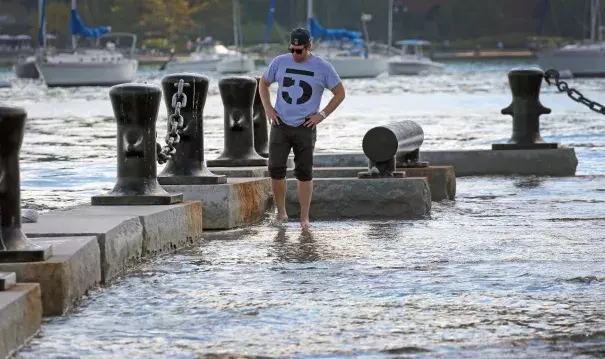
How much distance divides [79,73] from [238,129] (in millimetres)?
79891

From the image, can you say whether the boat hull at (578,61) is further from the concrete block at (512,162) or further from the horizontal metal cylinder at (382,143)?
the horizontal metal cylinder at (382,143)

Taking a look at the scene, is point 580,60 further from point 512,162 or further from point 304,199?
point 304,199

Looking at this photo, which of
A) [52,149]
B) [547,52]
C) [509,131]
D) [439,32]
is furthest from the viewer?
[439,32]

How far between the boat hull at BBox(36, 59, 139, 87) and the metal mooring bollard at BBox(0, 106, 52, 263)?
85106mm

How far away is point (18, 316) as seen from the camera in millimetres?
6805

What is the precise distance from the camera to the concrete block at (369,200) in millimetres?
12344

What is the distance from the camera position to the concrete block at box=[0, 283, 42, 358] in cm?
657

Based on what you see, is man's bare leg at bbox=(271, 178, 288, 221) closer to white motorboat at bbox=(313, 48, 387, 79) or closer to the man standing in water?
the man standing in water

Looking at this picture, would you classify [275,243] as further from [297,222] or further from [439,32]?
[439,32]

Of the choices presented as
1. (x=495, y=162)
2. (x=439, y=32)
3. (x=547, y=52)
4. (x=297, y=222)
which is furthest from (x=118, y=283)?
(x=439, y=32)

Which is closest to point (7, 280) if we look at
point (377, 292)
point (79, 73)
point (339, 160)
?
point (377, 292)

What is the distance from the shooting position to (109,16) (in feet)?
589

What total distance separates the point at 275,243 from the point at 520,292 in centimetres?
268

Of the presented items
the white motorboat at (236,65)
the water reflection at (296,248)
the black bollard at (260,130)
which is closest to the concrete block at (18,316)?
the water reflection at (296,248)
